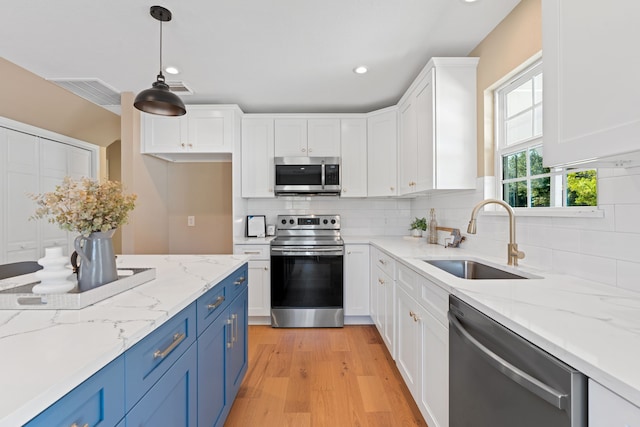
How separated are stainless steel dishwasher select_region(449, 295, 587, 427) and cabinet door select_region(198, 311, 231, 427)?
1050mm

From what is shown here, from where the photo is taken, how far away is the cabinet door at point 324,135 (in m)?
3.38

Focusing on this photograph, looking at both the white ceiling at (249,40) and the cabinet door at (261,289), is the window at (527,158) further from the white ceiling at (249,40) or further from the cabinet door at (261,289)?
the cabinet door at (261,289)

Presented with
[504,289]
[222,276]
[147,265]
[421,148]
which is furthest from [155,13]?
[504,289]

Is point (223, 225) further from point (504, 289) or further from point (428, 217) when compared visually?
point (504, 289)

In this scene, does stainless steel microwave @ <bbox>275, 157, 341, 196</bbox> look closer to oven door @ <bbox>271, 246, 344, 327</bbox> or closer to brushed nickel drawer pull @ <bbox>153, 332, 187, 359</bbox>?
oven door @ <bbox>271, 246, 344, 327</bbox>

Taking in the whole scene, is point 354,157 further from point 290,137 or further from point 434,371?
point 434,371

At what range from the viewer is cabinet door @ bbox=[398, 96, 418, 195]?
2660mm

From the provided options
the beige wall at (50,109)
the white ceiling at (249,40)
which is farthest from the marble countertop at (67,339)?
the beige wall at (50,109)

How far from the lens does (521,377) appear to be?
0.81m

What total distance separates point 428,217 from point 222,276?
2.31m

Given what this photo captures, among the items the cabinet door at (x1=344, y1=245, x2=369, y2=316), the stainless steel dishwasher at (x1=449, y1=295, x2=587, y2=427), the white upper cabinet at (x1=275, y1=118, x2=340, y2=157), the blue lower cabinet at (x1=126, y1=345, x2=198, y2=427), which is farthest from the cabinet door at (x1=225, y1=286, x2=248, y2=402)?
the white upper cabinet at (x1=275, y1=118, x2=340, y2=157)

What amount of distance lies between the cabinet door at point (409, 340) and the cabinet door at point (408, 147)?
114 centimetres

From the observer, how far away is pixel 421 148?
2490mm

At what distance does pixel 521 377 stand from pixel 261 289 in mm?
2581
